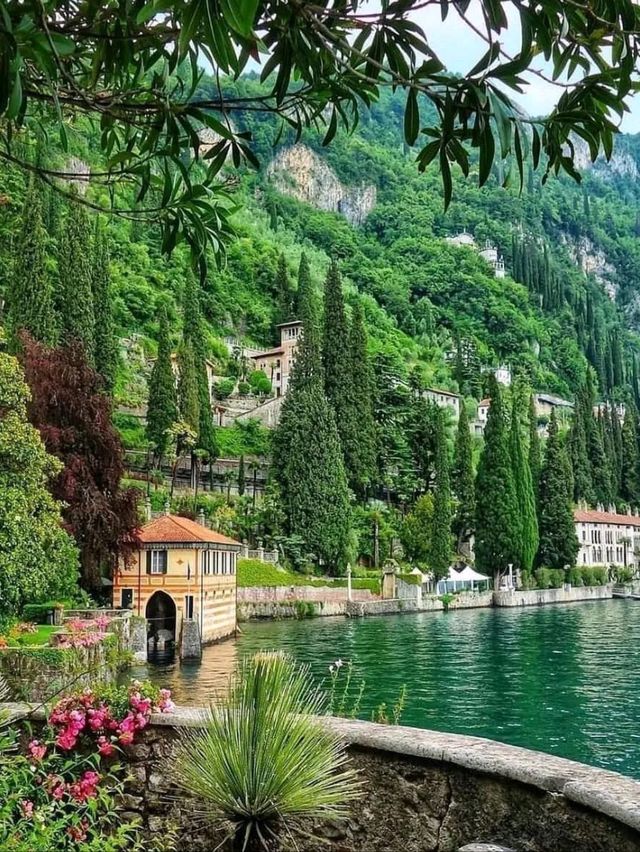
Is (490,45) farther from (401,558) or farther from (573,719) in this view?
(401,558)

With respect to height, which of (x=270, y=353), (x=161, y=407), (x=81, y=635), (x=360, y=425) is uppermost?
(x=270, y=353)

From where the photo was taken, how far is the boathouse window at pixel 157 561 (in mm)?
31312

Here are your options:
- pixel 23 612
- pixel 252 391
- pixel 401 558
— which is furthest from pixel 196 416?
pixel 23 612

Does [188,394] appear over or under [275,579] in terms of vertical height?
over

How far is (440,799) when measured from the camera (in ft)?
12.8

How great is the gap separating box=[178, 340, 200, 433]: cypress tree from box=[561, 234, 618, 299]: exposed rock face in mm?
146930

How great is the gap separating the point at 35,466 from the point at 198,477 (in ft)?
137

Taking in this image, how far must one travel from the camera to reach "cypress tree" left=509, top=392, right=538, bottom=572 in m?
60.4

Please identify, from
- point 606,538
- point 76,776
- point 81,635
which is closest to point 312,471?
point 81,635

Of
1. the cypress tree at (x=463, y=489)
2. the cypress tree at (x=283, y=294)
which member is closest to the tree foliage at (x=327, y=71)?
the cypress tree at (x=463, y=489)

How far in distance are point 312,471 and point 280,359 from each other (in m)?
33.0

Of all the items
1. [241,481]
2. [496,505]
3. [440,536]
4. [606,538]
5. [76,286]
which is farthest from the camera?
[606,538]

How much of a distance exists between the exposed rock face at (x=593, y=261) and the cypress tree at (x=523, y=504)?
138m

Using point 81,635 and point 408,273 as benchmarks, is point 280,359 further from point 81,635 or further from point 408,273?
point 81,635
